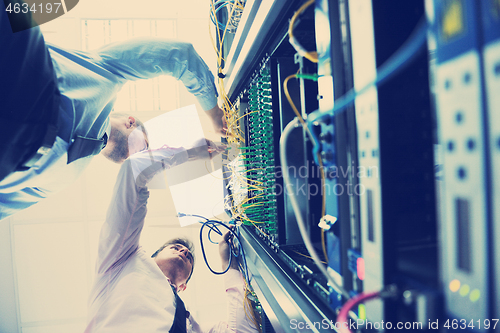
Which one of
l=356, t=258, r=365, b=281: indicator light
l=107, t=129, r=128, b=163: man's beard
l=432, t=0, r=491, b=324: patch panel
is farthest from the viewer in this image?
l=107, t=129, r=128, b=163: man's beard

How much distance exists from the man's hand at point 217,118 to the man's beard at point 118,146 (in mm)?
730

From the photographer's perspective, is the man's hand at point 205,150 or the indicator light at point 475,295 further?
the man's hand at point 205,150

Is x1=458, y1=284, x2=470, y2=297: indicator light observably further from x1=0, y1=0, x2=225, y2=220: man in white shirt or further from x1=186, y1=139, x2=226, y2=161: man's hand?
x1=186, y1=139, x2=226, y2=161: man's hand

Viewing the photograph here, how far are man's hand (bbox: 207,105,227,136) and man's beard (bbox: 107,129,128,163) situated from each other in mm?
730

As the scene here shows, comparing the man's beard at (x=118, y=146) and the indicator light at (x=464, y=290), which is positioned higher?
the man's beard at (x=118, y=146)

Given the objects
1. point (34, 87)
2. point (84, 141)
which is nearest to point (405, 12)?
point (34, 87)

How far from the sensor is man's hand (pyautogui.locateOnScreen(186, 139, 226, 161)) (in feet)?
4.53

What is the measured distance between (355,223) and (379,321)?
0.35 feet

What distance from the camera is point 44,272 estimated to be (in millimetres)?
2287

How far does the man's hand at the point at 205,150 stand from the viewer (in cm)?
138

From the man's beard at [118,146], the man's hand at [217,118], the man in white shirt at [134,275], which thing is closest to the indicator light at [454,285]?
the man's hand at [217,118]

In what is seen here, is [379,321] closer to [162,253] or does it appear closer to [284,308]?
[284,308]

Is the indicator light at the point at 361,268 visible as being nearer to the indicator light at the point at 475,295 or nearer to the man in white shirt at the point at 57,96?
the indicator light at the point at 475,295

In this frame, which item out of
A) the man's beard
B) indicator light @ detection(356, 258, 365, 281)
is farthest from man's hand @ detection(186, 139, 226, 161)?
indicator light @ detection(356, 258, 365, 281)
